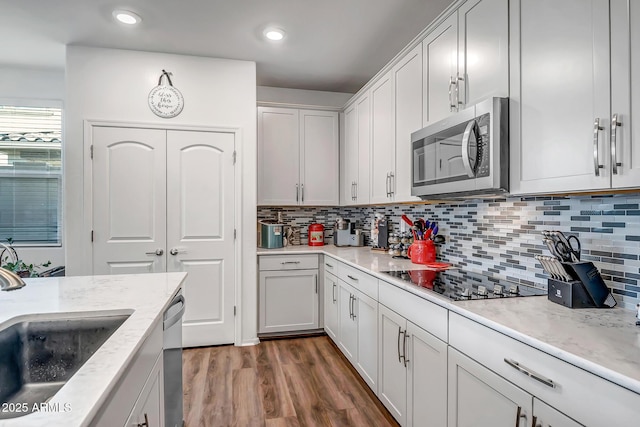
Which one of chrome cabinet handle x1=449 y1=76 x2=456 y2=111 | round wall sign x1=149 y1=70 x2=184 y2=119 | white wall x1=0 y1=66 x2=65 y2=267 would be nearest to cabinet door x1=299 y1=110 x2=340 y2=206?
round wall sign x1=149 y1=70 x2=184 y2=119

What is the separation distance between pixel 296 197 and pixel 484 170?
239cm

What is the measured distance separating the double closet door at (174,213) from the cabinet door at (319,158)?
84 cm

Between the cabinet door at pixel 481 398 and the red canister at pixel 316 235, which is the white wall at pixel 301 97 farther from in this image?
the cabinet door at pixel 481 398

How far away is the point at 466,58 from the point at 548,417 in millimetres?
1593

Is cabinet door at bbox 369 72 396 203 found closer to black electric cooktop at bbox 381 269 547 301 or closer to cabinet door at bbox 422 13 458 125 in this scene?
cabinet door at bbox 422 13 458 125

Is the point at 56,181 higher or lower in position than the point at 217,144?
lower

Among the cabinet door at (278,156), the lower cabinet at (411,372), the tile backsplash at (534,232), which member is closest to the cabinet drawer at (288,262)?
the cabinet door at (278,156)

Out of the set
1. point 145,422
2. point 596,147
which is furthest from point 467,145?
point 145,422

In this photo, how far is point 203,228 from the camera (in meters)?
3.21

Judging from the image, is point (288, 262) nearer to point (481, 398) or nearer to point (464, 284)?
point (464, 284)

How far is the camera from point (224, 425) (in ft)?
6.70

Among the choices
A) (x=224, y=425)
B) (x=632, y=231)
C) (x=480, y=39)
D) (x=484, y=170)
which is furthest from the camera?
(x=224, y=425)

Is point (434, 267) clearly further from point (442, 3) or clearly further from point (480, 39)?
point (442, 3)

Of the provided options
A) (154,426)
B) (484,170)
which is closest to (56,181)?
(154,426)
